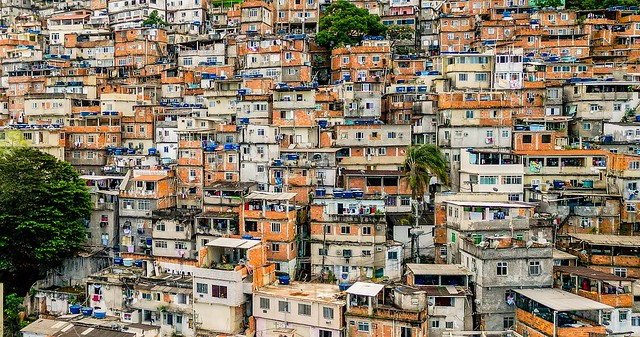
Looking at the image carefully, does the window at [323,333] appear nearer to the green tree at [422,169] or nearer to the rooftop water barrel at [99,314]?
the rooftop water barrel at [99,314]

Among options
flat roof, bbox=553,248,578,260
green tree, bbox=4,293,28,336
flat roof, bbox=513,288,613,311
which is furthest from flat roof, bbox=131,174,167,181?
flat roof, bbox=553,248,578,260

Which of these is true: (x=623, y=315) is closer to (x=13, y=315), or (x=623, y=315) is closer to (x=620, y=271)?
(x=620, y=271)

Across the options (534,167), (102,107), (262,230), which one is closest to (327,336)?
(262,230)

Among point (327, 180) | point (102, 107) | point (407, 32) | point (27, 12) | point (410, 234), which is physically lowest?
point (410, 234)

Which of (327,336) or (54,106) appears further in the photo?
(54,106)

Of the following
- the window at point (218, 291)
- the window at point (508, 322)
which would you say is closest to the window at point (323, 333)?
the window at point (218, 291)

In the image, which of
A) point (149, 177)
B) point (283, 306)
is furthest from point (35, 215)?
point (283, 306)

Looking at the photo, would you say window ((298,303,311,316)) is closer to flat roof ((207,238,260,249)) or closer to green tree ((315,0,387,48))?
flat roof ((207,238,260,249))

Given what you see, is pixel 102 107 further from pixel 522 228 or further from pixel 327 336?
pixel 522 228
